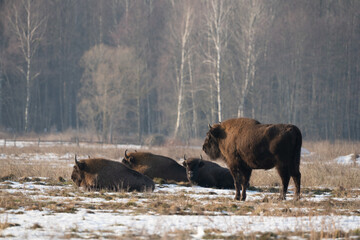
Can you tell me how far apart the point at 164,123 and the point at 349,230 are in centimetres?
5237

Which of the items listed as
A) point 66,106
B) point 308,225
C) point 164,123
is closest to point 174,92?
point 164,123

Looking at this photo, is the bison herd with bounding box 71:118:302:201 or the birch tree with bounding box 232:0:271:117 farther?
the birch tree with bounding box 232:0:271:117

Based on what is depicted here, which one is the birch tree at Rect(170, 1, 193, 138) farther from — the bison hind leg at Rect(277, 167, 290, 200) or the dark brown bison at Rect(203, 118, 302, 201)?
the bison hind leg at Rect(277, 167, 290, 200)

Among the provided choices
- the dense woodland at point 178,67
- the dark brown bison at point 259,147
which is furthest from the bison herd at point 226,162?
the dense woodland at point 178,67

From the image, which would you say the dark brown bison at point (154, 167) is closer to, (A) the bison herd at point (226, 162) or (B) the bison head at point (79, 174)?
(A) the bison herd at point (226, 162)

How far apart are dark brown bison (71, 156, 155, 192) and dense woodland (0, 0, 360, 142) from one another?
32261mm

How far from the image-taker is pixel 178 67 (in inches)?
2199

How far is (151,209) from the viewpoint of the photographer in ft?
32.4

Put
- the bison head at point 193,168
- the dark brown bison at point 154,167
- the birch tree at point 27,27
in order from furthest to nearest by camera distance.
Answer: the birch tree at point 27,27, the dark brown bison at point 154,167, the bison head at point 193,168

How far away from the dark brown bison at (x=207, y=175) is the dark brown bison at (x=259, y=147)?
236 cm

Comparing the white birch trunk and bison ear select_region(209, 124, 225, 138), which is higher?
the white birch trunk

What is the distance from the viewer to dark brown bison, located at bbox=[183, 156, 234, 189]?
15.3 m

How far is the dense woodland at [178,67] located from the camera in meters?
49.8


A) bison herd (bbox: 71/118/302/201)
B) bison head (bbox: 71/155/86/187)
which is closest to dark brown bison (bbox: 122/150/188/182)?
bison herd (bbox: 71/118/302/201)
